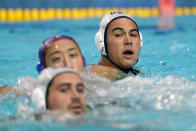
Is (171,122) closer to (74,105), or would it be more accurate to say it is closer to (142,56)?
(74,105)

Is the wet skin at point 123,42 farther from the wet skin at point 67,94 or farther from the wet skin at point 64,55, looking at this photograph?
the wet skin at point 67,94

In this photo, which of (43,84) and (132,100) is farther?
(132,100)

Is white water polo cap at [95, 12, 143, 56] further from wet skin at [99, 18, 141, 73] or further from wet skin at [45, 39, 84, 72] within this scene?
wet skin at [45, 39, 84, 72]

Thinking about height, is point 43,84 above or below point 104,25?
below

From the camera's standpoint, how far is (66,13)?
11.3 m

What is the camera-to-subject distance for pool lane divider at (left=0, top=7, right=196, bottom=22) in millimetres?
10625

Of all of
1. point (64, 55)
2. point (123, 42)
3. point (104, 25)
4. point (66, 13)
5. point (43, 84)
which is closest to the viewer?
point (43, 84)

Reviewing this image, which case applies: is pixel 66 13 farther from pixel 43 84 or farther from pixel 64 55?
pixel 43 84

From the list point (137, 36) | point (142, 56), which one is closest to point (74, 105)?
point (137, 36)

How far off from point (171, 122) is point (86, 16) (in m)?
8.81

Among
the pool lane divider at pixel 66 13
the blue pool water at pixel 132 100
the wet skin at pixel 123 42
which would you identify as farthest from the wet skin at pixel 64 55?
the pool lane divider at pixel 66 13

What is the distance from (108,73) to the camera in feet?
12.7

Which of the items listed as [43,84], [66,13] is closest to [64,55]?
[43,84]

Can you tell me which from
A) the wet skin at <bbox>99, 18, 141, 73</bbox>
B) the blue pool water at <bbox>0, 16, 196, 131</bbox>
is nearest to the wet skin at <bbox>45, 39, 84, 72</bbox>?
the blue pool water at <bbox>0, 16, 196, 131</bbox>
